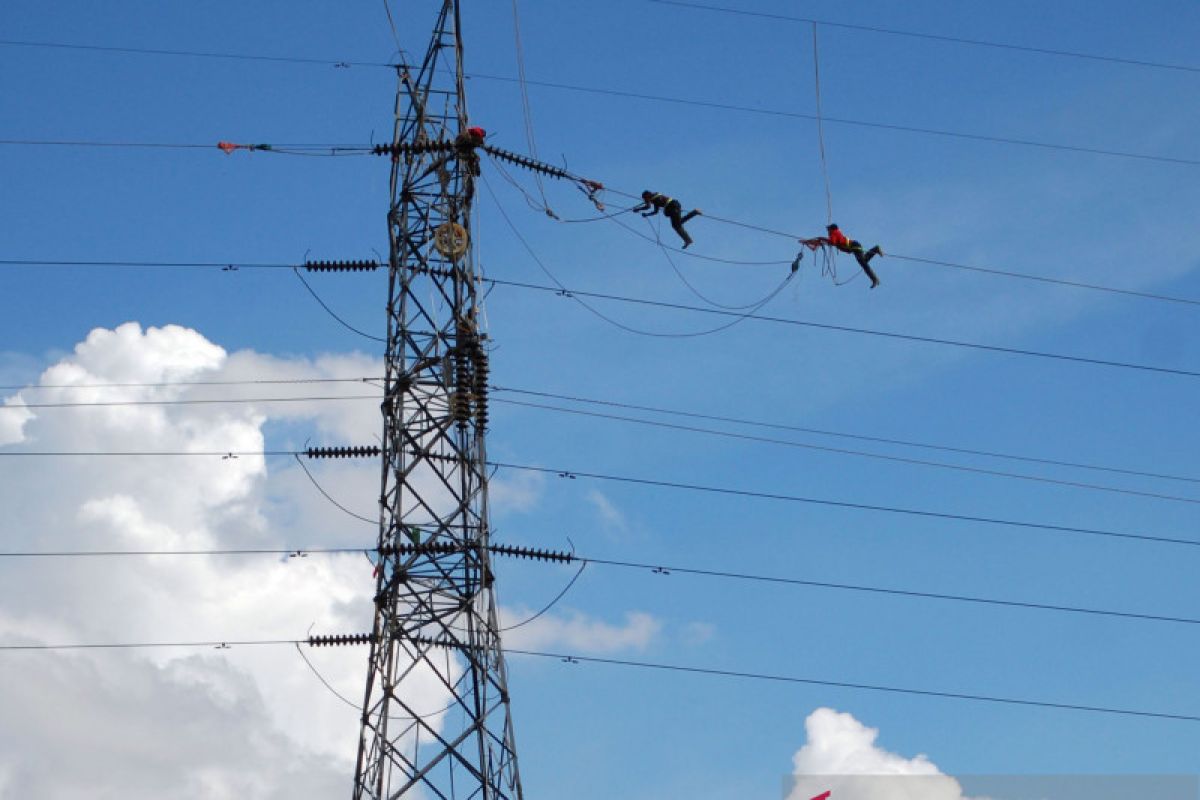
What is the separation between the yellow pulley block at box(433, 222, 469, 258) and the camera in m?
47.6

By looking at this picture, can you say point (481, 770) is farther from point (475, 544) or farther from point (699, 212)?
point (699, 212)

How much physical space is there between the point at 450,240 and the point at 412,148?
313 centimetres

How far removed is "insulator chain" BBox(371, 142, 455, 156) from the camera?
48812mm

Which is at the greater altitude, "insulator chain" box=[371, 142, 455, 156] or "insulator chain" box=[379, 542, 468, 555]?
"insulator chain" box=[371, 142, 455, 156]

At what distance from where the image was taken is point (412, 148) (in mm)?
49094

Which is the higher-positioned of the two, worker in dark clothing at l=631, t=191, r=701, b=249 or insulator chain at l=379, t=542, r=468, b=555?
worker in dark clothing at l=631, t=191, r=701, b=249

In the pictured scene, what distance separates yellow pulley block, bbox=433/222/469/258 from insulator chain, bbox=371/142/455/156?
90.1 inches

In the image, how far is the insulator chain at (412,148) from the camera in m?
48.8

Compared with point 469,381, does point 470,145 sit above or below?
above

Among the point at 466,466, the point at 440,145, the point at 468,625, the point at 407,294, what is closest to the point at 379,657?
the point at 468,625

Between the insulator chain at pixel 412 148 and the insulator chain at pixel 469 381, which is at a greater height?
the insulator chain at pixel 412 148

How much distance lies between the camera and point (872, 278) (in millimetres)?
48438

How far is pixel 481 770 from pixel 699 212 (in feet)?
49.1

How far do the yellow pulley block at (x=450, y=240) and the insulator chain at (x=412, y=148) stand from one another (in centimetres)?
229
